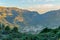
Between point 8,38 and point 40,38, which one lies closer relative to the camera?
point 40,38

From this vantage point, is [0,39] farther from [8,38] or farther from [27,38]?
[27,38]

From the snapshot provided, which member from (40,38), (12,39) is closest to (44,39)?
(40,38)

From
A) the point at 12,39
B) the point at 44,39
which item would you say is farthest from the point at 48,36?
the point at 12,39

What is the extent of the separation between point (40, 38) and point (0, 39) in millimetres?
8543

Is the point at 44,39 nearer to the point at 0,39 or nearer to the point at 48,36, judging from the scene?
the point at 48,36

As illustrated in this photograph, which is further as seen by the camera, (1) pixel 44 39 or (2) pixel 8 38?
(2) pixel 8 38

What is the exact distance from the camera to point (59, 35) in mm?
41031

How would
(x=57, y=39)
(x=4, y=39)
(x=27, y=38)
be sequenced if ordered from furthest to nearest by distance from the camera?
(x=4, y=39) → (x=27, y=38) → (x=57, y=39)

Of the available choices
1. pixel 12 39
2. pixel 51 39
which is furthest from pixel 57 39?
pixel 12 39

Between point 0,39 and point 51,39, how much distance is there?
34.4ft

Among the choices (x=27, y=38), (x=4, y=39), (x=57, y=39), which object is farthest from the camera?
(x=4, y=39)

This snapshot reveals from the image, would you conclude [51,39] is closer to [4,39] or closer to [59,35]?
[59,35]

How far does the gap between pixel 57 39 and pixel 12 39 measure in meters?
9.41

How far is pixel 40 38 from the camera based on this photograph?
4131 cm
